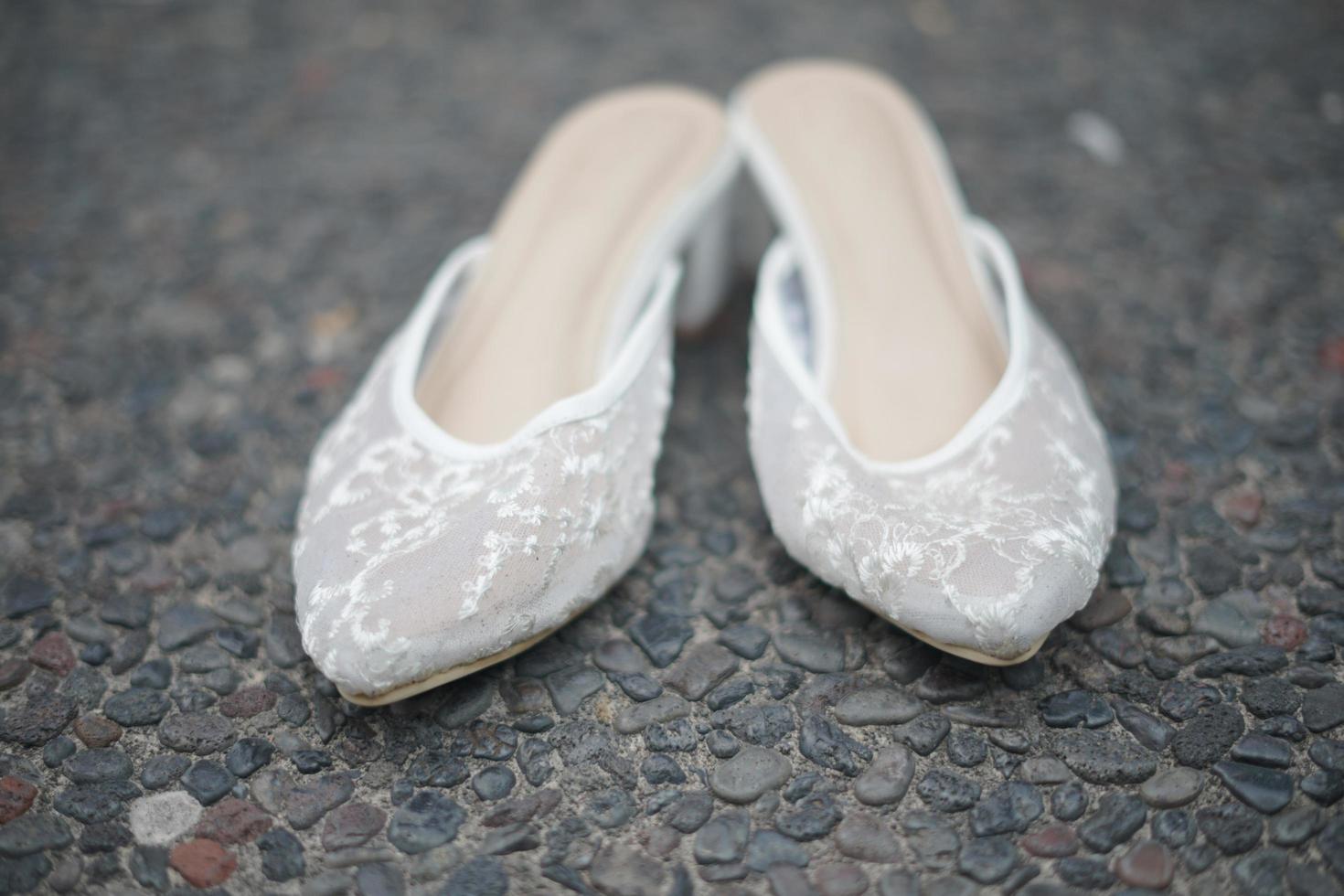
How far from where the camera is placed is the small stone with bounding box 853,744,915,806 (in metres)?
1.20

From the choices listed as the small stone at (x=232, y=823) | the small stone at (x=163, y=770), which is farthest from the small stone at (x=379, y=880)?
the small stone at (x=163, y=770)

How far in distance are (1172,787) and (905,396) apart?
0.61 meters

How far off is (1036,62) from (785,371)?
1.54m

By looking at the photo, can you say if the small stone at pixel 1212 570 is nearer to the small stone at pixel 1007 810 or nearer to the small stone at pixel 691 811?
the small stone at pixel 1007 810

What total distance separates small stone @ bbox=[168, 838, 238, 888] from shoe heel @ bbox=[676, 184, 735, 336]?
110cm

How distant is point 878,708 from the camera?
4.20 feet

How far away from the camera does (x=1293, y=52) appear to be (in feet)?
8.23

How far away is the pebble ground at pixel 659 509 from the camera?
1.17 meters

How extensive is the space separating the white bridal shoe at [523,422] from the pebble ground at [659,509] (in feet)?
0.47

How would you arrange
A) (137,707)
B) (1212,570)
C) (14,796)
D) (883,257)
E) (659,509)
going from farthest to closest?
(883,257) < (659,509) < (1212,570) < (137,707) < (14,796)

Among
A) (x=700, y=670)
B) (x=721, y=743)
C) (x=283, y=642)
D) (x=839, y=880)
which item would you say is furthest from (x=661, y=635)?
(x=283, y=642)

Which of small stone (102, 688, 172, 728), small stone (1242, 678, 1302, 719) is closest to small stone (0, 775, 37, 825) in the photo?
small stone (102, 688, 172, 728)

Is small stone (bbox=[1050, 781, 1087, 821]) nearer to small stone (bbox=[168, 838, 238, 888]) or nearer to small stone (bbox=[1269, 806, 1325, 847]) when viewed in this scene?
small stone (bbox=[1269, 806, 1325, 847])

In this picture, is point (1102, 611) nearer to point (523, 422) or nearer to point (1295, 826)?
point (1295, 826)
